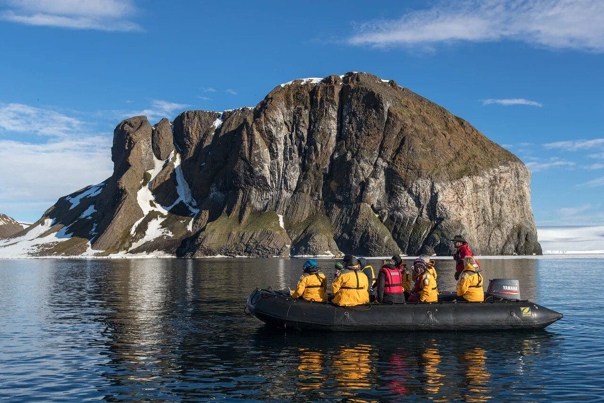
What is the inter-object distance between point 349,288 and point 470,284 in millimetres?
6715

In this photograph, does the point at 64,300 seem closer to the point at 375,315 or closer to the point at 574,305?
the point at 375,315

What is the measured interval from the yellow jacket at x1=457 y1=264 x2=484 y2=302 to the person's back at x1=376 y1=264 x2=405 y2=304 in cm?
354

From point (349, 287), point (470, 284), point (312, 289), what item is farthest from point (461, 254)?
point (312, 289)

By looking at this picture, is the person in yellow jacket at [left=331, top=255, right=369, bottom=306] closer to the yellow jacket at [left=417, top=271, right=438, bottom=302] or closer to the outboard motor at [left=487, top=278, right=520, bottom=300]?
the yellow jacket at [left=417, top=271, right=438, bottom=302]

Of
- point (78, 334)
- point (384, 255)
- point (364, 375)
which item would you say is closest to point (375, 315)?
point (364, 375)

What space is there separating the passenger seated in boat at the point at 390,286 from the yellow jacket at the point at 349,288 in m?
1.11

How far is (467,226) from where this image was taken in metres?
187

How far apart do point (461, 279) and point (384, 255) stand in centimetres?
15027

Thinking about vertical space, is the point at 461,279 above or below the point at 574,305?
above

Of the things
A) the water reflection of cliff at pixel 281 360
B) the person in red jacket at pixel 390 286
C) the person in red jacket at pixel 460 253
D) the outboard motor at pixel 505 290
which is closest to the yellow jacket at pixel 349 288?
the person in red jacket at pixel 390 286

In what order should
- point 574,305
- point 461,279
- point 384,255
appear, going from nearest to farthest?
1. point 461,279
2. point 574,305
3. point 384,255

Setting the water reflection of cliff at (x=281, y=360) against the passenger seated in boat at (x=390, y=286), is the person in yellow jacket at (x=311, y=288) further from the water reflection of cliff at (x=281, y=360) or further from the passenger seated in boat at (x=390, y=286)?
the passenger seated in boat at (x=390, y=286)

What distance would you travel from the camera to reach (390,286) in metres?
30.0

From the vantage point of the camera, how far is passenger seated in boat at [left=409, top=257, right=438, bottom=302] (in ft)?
100
